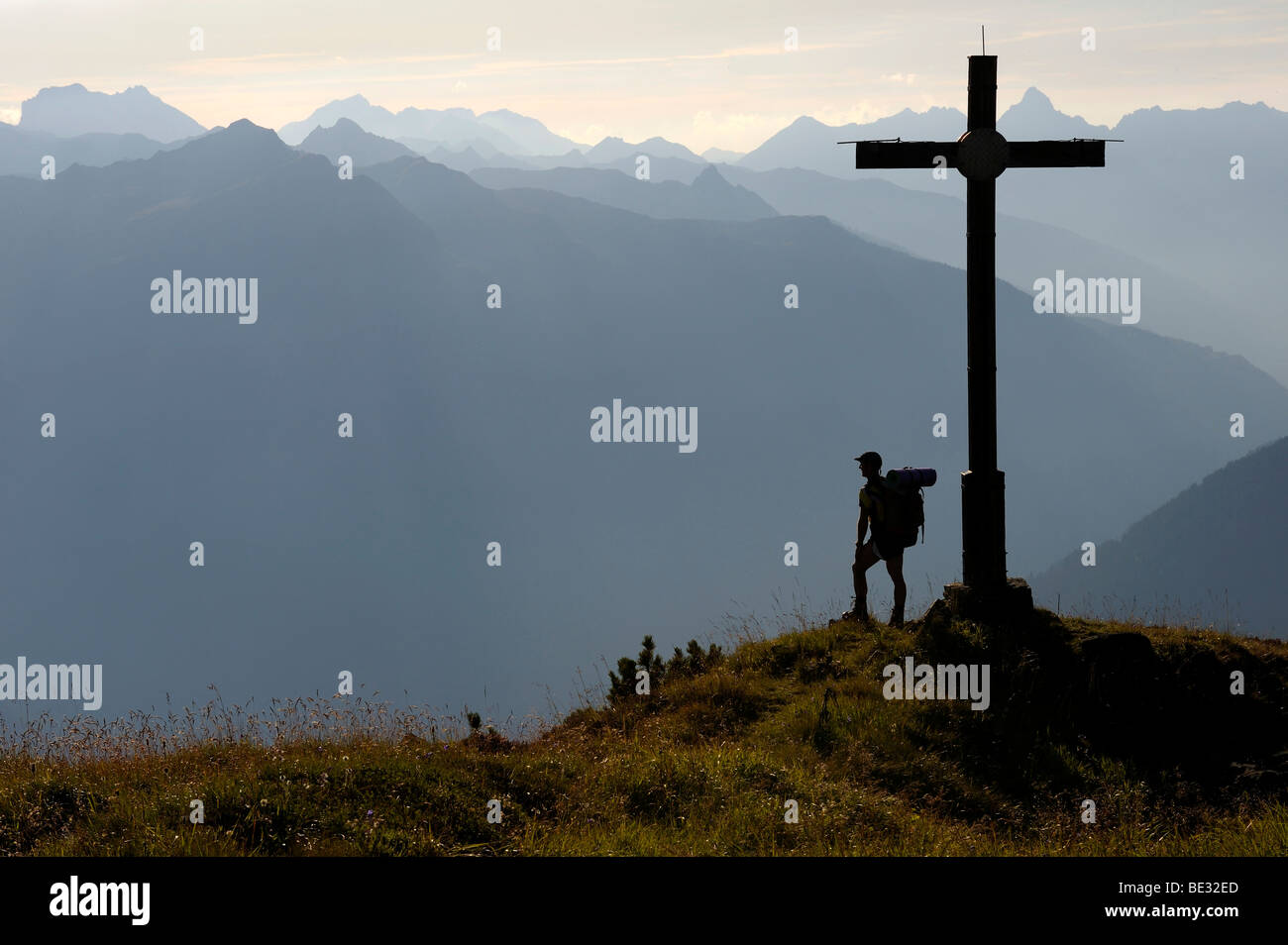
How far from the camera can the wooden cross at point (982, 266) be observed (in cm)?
1077

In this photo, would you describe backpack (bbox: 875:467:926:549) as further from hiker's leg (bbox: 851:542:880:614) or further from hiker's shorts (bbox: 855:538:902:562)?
hiker's leg (bbox: 851:542:880:614)

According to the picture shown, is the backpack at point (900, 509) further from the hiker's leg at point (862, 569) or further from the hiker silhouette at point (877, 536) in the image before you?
the hiker's leg at point (862, 569)

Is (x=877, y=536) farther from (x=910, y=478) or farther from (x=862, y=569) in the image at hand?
(x=910, y=478)

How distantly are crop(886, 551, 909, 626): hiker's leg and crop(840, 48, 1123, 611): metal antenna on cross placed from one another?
53 centimetres

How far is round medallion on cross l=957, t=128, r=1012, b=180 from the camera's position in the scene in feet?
36.0

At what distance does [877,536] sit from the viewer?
453 inches

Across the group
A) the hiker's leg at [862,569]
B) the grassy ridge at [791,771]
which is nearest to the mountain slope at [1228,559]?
the hiker's leg at [862,569]

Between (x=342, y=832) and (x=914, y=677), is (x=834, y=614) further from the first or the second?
(x=342, y=832)

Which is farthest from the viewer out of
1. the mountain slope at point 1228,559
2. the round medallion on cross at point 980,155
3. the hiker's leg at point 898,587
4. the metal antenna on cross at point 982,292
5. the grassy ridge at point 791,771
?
the mountain slope at point 1228,559

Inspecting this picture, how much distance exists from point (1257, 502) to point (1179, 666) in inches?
8572

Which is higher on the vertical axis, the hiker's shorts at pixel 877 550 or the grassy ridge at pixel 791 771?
the hiker's shorts at pixel 877 550

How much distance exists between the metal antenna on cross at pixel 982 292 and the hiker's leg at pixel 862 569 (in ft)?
2.99

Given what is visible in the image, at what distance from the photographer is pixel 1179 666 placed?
32.2 ft

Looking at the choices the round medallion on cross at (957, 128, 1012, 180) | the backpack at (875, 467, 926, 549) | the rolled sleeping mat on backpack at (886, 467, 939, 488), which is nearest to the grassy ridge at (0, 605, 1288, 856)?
the backpack at (875, 467, 926, 549)
